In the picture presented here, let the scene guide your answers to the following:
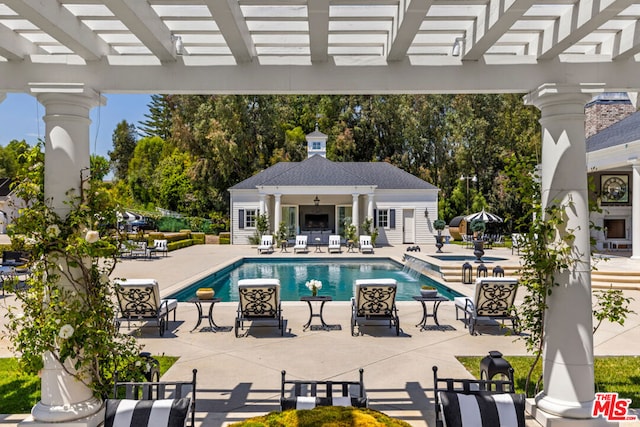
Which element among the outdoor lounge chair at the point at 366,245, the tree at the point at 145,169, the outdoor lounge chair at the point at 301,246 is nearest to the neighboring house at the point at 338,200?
the outdoor lounge chair at the point at 301,246

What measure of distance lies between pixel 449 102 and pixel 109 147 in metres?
42.2

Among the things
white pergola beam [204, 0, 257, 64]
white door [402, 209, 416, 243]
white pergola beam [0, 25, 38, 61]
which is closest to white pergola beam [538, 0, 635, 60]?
white pergola beam [204, 0, 257, 64]

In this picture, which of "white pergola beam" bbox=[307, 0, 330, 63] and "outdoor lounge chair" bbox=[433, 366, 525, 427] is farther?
"outdoor lounge chair" bbox=[433, 366, 525, 427]

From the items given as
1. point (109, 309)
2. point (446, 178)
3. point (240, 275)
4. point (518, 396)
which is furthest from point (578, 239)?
point (446, 178)

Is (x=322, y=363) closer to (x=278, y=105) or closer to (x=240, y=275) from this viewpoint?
(x=240, y=275)

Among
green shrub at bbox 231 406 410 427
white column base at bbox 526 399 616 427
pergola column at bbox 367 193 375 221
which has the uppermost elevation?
pergola column at bbox 367 193 375 221

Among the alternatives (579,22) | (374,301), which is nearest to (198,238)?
(374,301)

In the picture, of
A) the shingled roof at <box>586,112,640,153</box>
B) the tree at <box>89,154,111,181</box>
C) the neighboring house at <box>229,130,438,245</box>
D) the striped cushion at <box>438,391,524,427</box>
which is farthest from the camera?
the neighboring house at <box>229,130,438,245</box>

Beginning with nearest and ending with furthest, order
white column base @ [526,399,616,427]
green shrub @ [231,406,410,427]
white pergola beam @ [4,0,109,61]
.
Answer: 1. green shrub @ [231,406,410,427]
2. white pergola beam @ [4,0,109,61]
3. white column base @ [526,399,616,427]

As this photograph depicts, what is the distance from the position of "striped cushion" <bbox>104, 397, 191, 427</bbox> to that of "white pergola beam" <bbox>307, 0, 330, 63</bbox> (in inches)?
121

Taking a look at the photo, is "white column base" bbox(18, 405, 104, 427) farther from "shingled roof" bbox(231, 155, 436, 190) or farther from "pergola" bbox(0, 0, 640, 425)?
"shingled roof" bbox(231, 155, 436, 190)

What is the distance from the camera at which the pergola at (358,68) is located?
12.4 feet

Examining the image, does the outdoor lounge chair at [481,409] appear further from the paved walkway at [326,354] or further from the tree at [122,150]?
the tree at [122,150]

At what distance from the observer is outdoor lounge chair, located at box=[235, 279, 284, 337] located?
7695 mm
